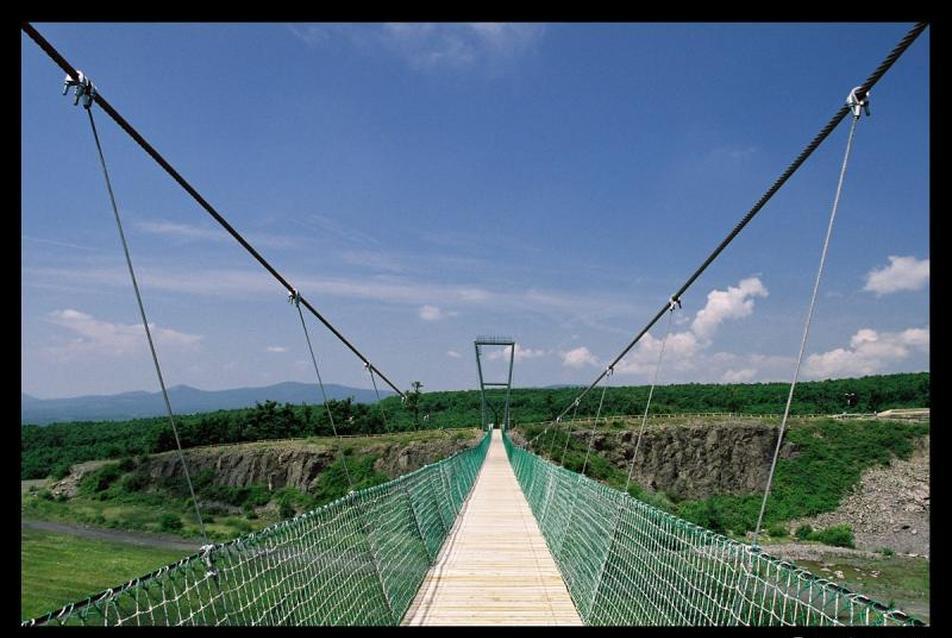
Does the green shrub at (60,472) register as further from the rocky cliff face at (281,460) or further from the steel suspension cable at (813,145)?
the steel suspension cable at (813,145)

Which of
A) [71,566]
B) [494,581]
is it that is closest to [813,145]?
[494,581]

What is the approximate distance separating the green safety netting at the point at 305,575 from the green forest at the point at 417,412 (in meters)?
30.3

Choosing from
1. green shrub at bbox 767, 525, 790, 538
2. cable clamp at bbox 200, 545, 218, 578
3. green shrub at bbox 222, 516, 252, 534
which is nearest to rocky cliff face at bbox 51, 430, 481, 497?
green shrub at bbox 222, 516, 252, 534

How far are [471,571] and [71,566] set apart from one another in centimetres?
2022

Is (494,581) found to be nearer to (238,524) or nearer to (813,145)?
(813,145)

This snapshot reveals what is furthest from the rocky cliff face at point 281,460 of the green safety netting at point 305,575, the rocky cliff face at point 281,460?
the green safety netting at point 305,575

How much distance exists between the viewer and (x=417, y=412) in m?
41.8

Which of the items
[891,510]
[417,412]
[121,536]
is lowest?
[121,536]

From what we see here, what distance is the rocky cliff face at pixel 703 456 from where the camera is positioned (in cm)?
3238

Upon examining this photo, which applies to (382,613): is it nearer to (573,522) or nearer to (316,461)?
(573,522)
